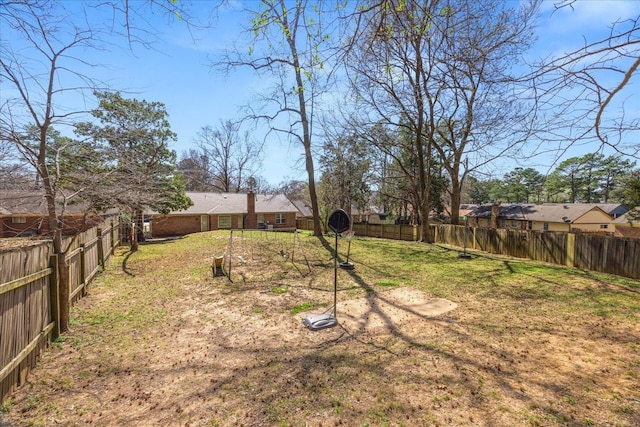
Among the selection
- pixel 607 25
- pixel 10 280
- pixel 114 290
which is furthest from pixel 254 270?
pixel 607 25

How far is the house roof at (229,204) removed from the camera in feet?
86.5

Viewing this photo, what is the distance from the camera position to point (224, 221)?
27.6 metres

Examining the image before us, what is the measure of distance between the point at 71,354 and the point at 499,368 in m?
6.13

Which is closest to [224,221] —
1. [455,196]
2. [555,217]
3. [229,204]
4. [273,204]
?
[229,204]

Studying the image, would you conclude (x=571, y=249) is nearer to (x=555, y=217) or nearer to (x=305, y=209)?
(x=555, y=217)

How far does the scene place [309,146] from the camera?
1794 centimetres

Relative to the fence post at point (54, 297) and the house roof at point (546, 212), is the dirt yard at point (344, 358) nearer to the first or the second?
the fence post at point (54, 297)

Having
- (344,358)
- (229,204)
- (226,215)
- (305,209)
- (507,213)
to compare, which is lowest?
(344,358)

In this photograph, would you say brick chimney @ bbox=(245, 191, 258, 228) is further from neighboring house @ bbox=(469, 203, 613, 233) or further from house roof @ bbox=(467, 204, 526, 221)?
house roof @ bbox=(467, 204, 526, 221)

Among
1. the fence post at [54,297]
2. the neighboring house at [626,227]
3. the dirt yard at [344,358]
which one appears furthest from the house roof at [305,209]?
the fence post at [54,297]

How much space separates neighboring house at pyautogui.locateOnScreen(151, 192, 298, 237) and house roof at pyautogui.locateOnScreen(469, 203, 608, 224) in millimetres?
24231

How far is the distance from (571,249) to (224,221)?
24.6 meters

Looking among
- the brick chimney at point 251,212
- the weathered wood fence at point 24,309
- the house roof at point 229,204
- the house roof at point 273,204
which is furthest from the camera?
the house roof at point 273,204

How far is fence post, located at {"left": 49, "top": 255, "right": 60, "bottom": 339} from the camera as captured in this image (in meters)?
4.62
